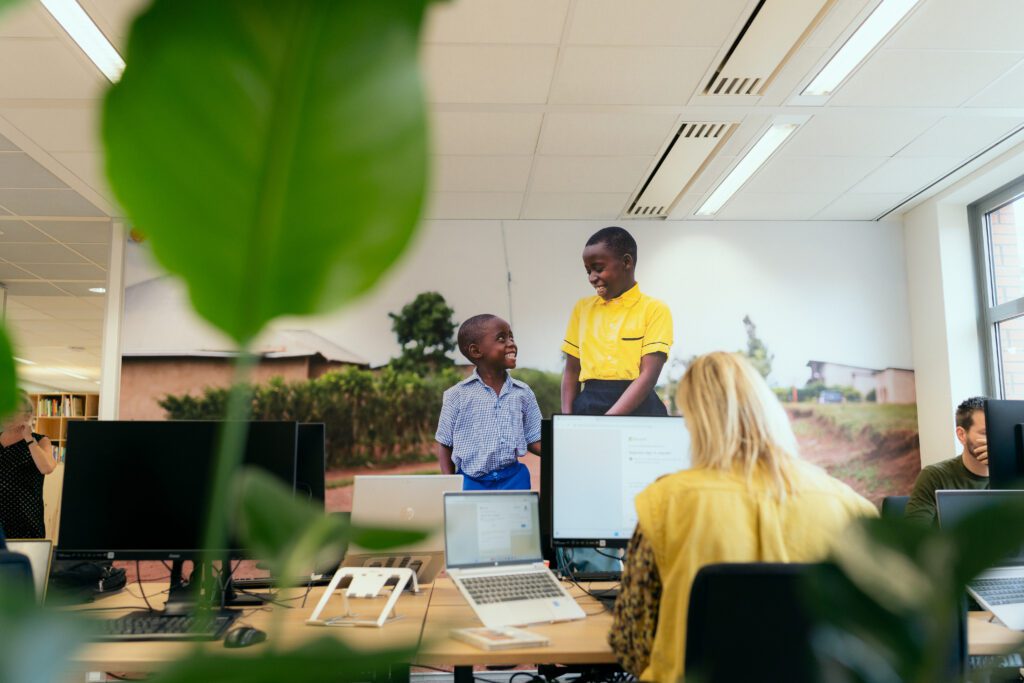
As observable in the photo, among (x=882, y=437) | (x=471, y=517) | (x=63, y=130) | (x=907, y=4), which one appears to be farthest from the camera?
(x=882, y=437)

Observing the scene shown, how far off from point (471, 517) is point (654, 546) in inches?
28.4

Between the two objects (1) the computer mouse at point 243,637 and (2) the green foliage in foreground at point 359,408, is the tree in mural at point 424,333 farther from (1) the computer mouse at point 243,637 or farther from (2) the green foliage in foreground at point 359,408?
(1) the computer mouse at point 243,637

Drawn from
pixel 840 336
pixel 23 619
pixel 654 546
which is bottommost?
pixel 654 546

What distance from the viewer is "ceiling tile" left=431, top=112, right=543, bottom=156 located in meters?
3.91

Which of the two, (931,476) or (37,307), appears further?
(37,307)

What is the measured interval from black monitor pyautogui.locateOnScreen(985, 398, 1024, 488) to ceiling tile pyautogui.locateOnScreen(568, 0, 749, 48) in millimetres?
1691

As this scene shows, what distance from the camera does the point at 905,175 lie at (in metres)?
4.73

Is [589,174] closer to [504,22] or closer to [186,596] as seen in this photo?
[504,22]

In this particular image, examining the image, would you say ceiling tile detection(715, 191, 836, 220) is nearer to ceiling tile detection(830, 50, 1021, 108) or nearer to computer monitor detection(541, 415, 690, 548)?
ceiling tile detection(830, 50, 1021, 108)

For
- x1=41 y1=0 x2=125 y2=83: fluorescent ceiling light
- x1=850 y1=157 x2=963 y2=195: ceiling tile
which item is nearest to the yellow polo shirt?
x1=850 y1=157 x2=963 y2=195: ceiling tile

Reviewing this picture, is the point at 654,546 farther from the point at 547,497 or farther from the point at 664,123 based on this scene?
the point at 664,123

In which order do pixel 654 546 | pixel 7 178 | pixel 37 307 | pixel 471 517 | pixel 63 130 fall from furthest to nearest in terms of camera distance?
pixel 37 307 → pixel 7 178 → pixel 63 130 → pixel 471 517 → pixel 654 546

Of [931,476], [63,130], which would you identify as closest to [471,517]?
[931,476]

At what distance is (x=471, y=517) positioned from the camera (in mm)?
2184
